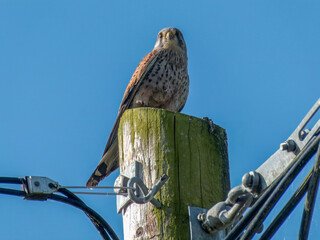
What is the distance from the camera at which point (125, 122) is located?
140 inches

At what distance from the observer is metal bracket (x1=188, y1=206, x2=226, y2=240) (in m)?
3.01

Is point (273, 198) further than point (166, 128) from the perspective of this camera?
No

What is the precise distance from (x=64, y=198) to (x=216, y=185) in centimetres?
75

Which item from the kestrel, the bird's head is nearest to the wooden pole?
the kestrel

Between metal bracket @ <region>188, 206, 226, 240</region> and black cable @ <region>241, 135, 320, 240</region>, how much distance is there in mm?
579

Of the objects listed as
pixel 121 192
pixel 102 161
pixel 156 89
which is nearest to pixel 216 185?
pixel 121 192

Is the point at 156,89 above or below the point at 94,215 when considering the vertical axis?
above

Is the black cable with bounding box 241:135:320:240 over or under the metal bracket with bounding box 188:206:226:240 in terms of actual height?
under

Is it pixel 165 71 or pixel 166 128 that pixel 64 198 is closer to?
pixel 166 128

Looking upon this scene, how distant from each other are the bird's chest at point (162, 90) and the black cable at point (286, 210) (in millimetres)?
3792


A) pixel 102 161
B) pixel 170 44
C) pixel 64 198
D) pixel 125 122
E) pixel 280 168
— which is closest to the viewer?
pixel 280 168

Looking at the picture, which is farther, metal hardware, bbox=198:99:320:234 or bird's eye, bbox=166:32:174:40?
bird's eye, bbox=166:32:174:40

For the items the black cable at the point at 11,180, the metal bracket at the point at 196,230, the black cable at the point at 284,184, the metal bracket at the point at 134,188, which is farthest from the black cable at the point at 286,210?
the black cable at the point at 11,180

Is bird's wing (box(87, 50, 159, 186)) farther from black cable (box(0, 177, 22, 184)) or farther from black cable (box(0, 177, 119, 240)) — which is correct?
black cable (box(0, 177, 22, 184))
